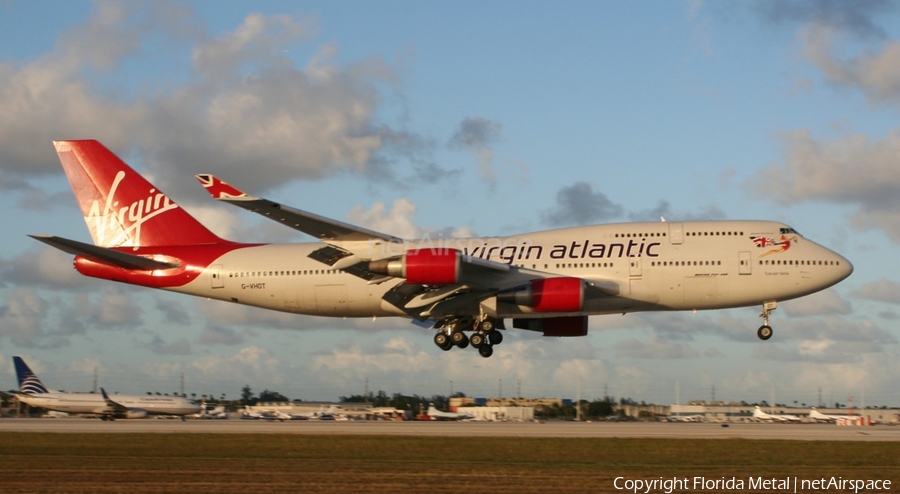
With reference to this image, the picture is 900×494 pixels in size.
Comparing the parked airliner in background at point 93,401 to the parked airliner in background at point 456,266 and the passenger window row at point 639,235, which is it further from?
the passenger window row at point 639,235

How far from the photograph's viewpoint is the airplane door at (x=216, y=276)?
4103 centimetres

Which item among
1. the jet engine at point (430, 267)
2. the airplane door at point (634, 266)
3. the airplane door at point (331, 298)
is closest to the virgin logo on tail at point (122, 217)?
the airplane door at point (331, 298)

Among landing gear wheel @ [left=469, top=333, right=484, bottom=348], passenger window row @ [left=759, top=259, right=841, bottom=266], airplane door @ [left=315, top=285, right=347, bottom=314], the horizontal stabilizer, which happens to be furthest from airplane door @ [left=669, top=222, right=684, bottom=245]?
the horizontal stabilizer

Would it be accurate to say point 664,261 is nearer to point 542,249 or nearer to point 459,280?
point 542,249

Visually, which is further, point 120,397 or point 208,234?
point 120,397

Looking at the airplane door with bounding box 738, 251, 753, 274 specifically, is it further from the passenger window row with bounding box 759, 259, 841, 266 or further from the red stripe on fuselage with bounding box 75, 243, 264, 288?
the red stripe on fuselage with bounding box 75, 243, 264, 288

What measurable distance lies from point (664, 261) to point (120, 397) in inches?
2008

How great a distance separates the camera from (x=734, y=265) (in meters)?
36.8

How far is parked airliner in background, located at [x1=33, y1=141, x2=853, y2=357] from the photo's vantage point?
1448 inches

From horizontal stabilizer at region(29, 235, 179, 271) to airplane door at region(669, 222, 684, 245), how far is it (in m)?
21.3

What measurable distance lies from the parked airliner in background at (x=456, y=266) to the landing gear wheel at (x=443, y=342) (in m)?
0.05

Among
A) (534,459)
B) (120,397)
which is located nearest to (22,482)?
(534,459)

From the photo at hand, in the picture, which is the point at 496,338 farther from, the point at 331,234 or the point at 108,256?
the point at 108,256

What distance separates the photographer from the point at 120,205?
140 ft
